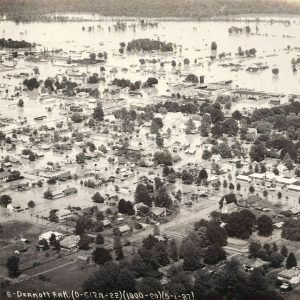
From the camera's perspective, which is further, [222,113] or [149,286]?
[222,113]

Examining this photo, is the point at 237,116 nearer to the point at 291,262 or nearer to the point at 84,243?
the point at 84,243

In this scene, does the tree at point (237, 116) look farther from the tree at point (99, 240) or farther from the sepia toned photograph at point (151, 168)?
the tree at point (99, 240)

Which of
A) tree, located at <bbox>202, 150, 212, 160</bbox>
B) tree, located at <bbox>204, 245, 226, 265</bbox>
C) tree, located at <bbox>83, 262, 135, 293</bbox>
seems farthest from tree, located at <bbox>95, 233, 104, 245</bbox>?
tree, located at <bbox>202, 150, 212, 160</bbox>

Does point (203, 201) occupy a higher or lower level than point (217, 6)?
lower

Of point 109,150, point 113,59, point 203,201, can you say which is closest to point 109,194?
point 203,201

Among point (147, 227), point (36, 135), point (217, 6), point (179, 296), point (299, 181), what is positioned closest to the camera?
point (179, 296)

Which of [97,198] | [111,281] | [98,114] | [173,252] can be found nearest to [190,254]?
[173,252]

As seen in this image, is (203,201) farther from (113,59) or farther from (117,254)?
(113,59)
